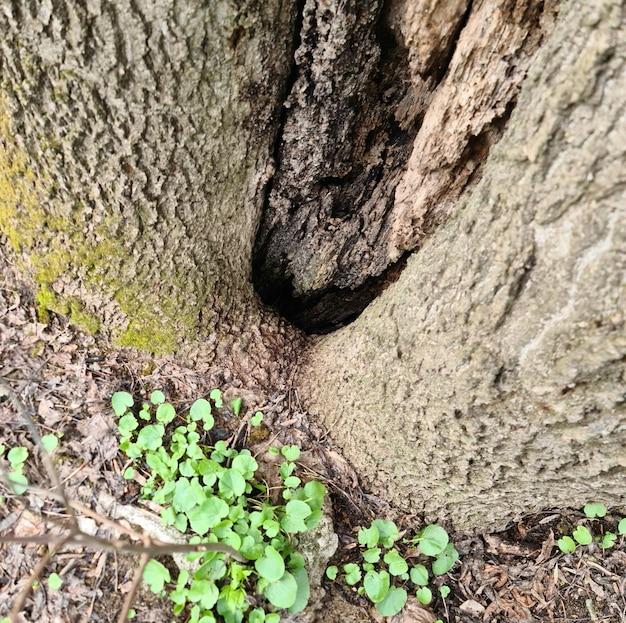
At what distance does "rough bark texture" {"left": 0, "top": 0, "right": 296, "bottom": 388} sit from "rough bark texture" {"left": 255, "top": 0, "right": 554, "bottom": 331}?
0.43 feet

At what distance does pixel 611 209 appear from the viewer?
102 cm

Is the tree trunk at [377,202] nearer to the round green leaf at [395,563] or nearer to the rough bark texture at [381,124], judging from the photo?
the rough bark texture at [381,124]

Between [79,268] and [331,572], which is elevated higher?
[79,268]

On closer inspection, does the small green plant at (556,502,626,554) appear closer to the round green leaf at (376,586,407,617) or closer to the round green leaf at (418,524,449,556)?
the round green leaf at (418,524,449,556)

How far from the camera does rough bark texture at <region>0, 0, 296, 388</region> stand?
126cm

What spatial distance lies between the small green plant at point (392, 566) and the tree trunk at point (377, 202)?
0.39 feet

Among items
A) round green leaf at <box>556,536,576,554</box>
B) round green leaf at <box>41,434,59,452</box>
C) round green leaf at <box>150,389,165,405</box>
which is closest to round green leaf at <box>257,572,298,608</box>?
round green leaf at <box>150,389,165,405</box>

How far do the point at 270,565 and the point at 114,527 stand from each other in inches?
20.8

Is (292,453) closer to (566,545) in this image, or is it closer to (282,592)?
(282,592)

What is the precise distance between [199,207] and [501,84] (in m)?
1.03

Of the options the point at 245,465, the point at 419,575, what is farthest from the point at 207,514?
the point at 419,575

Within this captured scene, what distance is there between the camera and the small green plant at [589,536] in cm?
213

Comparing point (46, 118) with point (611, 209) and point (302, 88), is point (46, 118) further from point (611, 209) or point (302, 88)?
point (611, 209)

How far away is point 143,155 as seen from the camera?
1.50 meters
